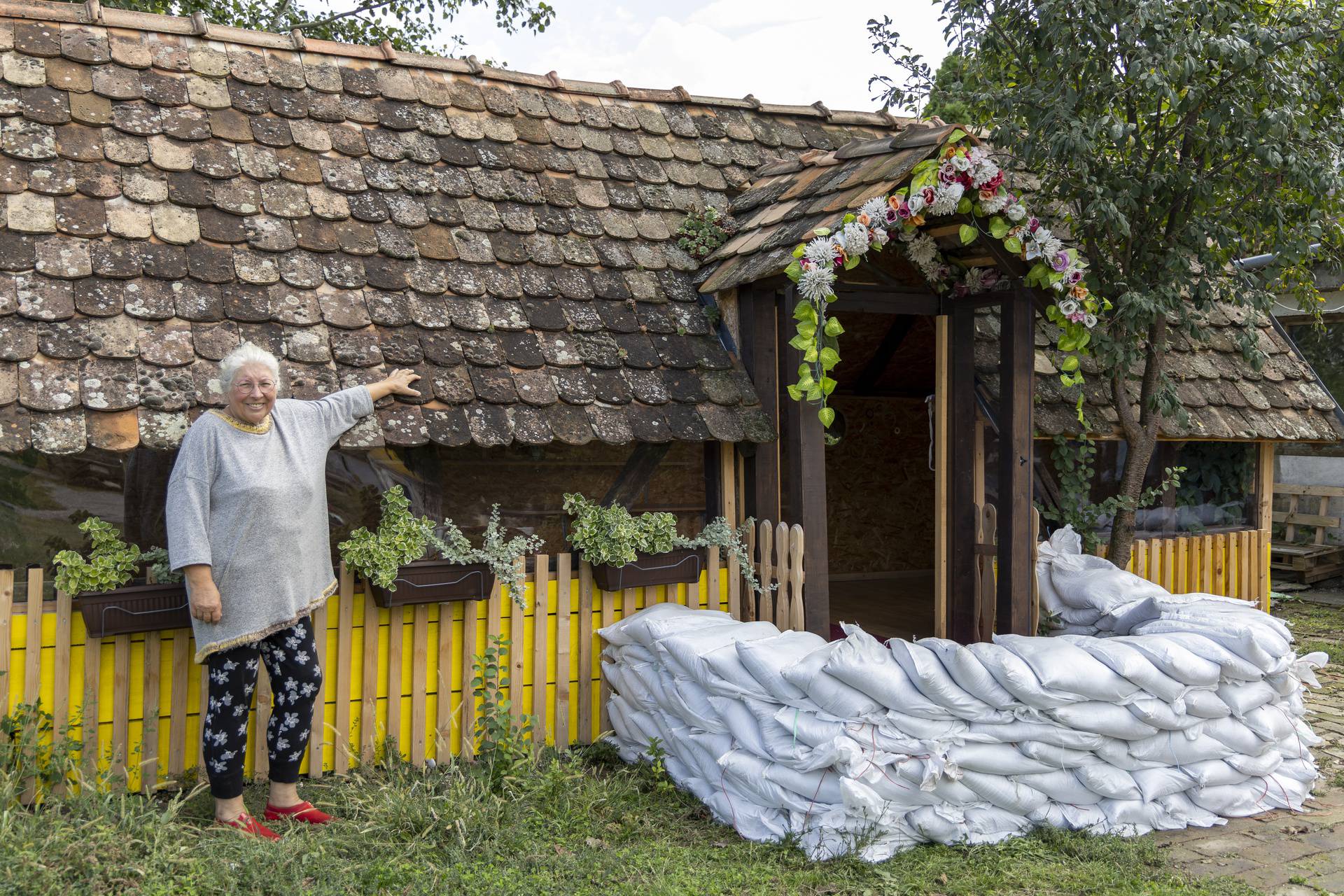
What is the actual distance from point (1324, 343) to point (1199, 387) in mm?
6254

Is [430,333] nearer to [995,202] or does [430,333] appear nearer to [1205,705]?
[995,202]

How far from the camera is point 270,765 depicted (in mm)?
4133

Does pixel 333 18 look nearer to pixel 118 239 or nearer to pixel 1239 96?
pixel 118 239

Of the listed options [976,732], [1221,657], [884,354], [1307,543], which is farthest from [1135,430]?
[1307,543]

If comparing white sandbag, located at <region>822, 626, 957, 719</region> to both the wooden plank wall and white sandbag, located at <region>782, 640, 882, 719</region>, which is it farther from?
the wooden plank wall

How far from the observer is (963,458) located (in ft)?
19.6

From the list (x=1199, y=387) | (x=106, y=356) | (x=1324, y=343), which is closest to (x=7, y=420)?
(x=106, y=356)

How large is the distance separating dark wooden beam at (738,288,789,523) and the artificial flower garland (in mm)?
322

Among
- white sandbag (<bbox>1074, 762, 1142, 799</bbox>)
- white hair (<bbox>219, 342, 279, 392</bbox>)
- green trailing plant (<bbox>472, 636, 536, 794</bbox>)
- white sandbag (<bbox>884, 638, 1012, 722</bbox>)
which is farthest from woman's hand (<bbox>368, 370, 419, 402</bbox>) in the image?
white sandbag (<bbox>1074, 762, 1142, 799</bbox>)

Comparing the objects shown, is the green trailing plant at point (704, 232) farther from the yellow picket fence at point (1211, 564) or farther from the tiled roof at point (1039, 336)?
the yellow picket fence at point (1211, 564)

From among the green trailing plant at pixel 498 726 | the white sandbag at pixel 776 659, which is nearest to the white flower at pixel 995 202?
the white sandbag at pixel 776 659

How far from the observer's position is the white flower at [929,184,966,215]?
15.6 feet

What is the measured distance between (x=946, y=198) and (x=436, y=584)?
9.25 ft

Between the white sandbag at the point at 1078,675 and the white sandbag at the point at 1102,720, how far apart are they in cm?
4
